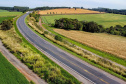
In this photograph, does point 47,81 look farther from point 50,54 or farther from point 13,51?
point 13,51

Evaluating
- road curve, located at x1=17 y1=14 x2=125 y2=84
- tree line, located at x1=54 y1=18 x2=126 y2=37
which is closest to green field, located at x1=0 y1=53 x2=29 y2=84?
road curve, located at x1=17 y1=14 x2=125 y2=84

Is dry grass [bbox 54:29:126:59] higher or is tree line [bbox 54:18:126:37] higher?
tree line [bbox 54:18:126:37]

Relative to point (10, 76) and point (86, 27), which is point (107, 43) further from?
point (10, 76)

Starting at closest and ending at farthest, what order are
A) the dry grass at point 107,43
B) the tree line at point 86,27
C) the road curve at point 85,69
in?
the road curve at point 85,69, the dry grass at point 107,43, the tree line at point 86,27

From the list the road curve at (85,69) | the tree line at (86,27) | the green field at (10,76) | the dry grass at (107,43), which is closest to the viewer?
the green field at (10,76)

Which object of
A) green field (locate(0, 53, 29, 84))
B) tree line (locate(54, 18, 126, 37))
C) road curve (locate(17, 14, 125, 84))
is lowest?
road curve (locate(17, 14, 125, 84))

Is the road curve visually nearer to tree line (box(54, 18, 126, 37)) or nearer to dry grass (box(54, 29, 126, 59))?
dry grass (box(54, 29, 126, 59))

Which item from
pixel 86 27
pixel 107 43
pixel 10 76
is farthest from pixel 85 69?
pixel 86 27

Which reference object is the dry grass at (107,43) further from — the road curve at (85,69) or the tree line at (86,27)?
the tree line at (86,27)

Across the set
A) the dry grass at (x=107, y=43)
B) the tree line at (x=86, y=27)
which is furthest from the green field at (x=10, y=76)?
the tree line at (x=86, y=27)

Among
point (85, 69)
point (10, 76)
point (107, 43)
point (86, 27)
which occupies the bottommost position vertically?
point (85, 69)

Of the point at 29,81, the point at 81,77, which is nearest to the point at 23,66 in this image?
the point at 29,81

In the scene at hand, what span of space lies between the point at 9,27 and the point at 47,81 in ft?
126

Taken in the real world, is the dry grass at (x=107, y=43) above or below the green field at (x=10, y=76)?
below
